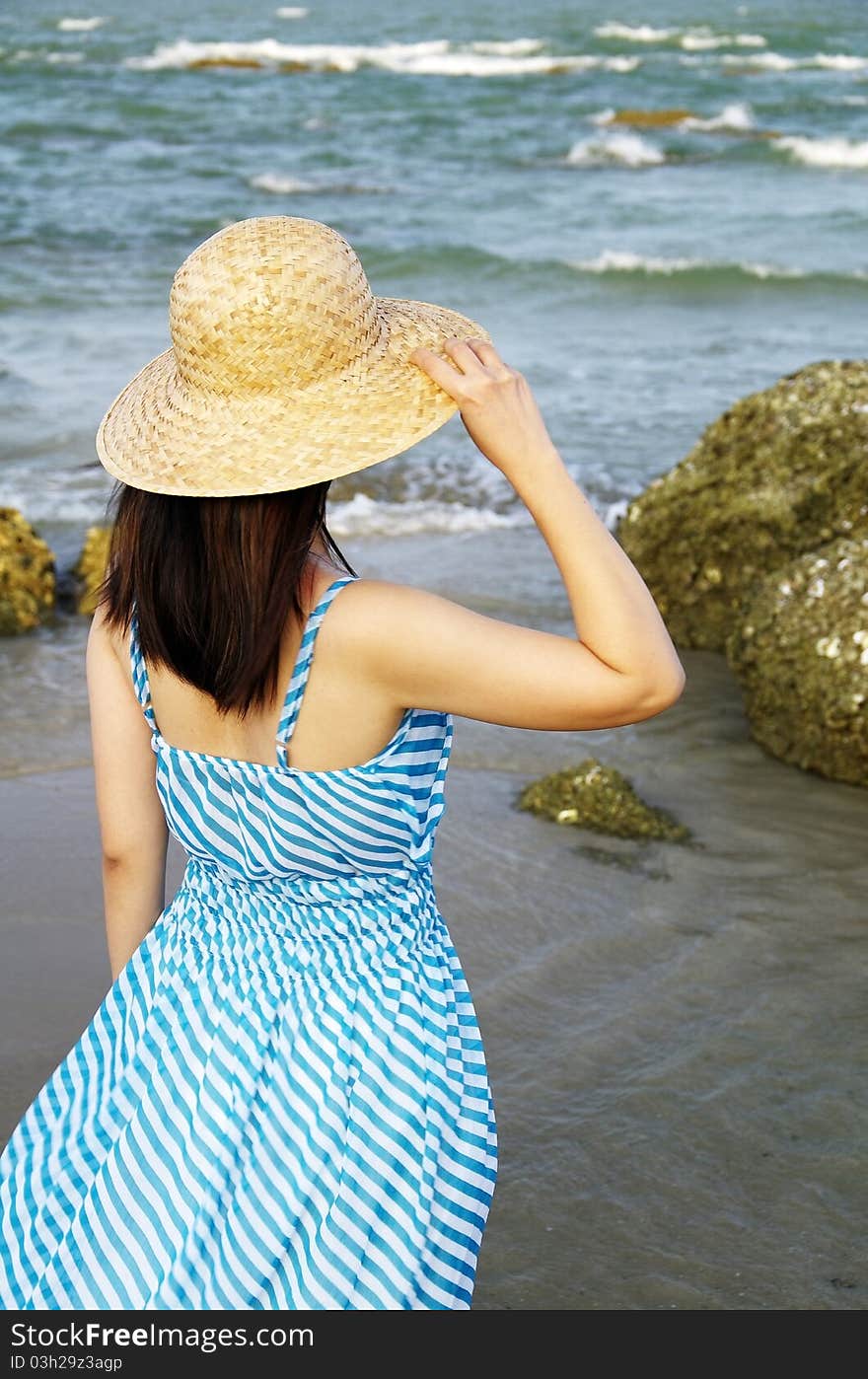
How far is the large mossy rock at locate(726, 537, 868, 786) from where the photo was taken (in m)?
4.79

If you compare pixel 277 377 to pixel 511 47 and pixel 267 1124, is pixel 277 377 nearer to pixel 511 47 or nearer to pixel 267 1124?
pixel 267 1124

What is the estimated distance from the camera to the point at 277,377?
187 centimetres

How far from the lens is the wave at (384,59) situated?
31.6 metres

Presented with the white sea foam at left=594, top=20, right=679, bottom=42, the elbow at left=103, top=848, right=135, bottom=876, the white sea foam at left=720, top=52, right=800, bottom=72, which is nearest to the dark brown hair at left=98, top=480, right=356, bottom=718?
the elbow at left=103, top=848, right=135, bottom=876

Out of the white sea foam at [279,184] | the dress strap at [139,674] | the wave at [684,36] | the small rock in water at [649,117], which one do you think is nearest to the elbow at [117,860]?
the dress strap at [139,674]

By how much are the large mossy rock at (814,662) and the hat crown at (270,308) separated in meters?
3.22

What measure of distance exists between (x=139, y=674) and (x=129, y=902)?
1.29 ft

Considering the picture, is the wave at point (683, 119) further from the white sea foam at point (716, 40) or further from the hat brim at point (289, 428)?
the hat brim at point (289, 428)

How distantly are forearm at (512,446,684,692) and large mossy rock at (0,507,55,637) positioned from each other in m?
4.60

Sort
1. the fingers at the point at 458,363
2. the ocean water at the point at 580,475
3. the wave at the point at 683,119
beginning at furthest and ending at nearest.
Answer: the wave at the point at 683,119, the ocean water at the point at 580,475, the fingers at the point at 458,363

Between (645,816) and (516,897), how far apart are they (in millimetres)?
581
